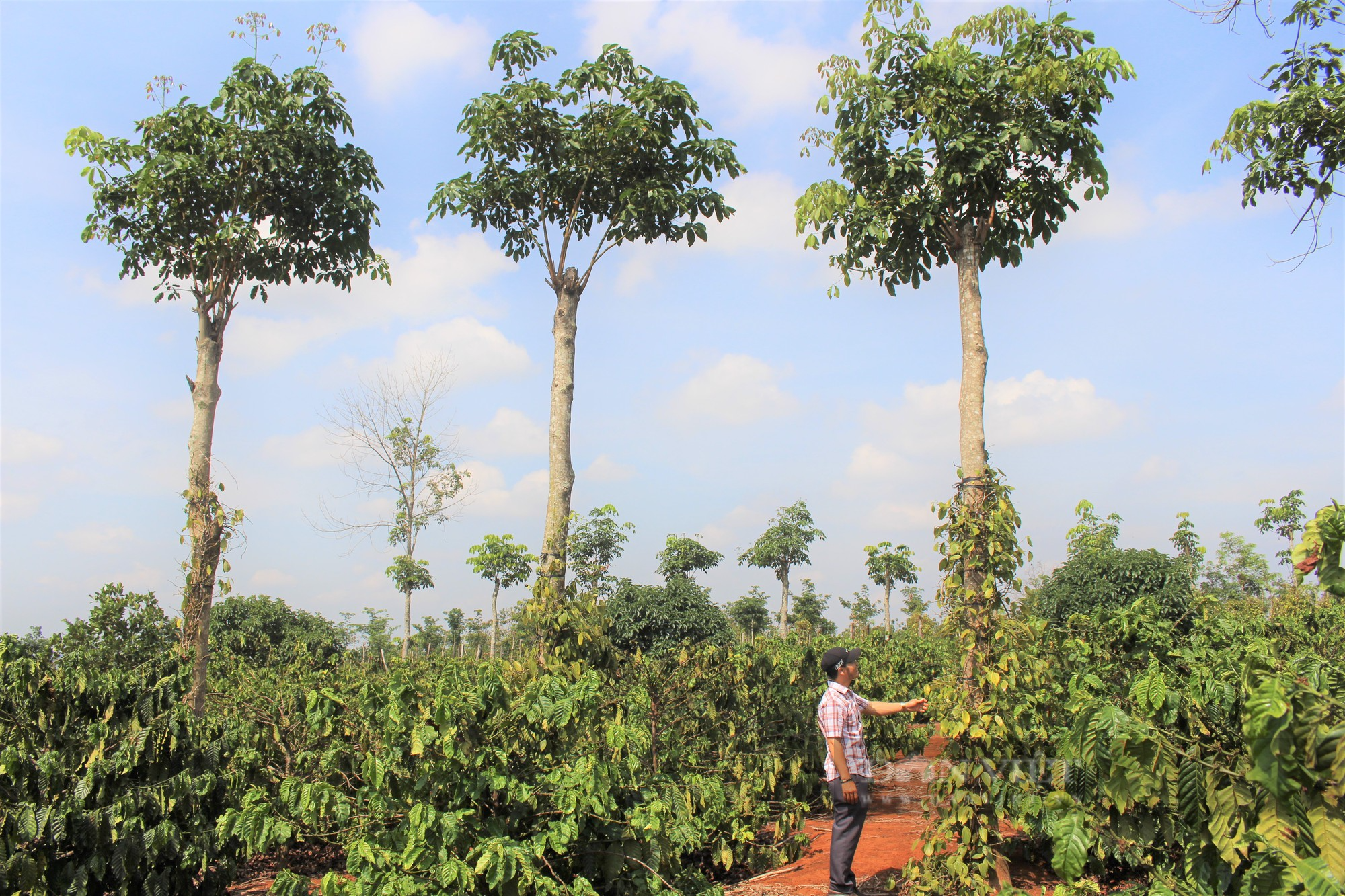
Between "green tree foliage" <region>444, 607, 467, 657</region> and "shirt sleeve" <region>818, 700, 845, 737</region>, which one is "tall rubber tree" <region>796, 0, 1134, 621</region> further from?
"green tree foliage" <region>444, 607, 467, 657</region>

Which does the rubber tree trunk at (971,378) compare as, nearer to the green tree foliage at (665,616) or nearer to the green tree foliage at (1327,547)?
the green tree foliage at (1327,547)

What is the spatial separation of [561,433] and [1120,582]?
929 cm

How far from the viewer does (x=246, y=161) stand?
7.37 m

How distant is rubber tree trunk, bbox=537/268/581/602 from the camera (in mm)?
6836

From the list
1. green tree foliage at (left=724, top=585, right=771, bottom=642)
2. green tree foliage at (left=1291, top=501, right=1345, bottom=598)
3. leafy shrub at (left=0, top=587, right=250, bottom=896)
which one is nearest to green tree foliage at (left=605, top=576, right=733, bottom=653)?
leafy shrub at (left=0, top=587, right=250, bottom=896)

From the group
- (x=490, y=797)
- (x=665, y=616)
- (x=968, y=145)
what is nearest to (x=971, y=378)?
(x=968, y=145)

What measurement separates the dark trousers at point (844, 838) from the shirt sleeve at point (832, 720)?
0.25 meters

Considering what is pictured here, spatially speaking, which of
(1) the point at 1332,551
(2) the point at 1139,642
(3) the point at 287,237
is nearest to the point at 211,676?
(3) the point at 287,237

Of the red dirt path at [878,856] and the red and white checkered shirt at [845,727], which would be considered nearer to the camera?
the red and white checkered shirt at [845,727]

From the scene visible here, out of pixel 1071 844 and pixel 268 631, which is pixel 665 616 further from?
pixel 1071 844

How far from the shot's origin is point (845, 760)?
4391 mm

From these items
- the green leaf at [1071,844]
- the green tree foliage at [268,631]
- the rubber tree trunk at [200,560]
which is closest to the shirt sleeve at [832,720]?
the green leaf at [1071,844]

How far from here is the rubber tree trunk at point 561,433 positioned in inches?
269

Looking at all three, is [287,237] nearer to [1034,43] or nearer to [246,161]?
[246,161]
